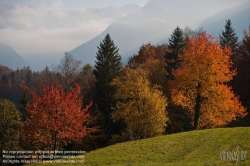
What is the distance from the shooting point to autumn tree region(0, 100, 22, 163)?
3334 centimetres

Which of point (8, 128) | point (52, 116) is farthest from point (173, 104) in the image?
point (8, 128)

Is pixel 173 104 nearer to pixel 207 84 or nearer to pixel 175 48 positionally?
pixel 175 48

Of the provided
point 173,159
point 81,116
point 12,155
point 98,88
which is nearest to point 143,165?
point 173,159

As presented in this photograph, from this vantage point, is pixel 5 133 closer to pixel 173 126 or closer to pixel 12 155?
pixel 12 155

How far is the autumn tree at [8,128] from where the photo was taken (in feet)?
109

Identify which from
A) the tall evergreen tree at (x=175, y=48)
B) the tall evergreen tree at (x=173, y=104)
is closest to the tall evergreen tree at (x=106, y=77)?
the tall evergreen tree at (x=173, y=104)

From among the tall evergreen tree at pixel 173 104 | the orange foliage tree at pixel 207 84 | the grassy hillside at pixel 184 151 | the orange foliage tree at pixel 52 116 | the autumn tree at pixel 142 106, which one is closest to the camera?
the grassy hillside at pixel 184 151

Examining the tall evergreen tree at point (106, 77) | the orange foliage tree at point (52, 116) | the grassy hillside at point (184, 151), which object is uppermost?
the tall evergreen tree at point (106, 77)

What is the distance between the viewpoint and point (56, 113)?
A: 25.6 metres

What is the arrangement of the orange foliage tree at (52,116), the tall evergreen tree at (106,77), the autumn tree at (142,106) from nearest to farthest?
1. the orange foliage tree at (52,116)
2. the autumn tree at (142,106)
3. the tall evergreen tree at (106,77)

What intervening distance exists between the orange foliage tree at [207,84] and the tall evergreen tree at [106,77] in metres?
19.4

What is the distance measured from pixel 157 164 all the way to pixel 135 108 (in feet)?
54.5

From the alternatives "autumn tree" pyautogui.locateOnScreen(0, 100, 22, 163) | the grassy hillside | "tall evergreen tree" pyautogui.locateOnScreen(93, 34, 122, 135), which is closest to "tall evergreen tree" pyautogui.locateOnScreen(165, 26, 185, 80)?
"tall evergreen tree" pyautogui.locateOnScreen(93, 34, 122, 135)

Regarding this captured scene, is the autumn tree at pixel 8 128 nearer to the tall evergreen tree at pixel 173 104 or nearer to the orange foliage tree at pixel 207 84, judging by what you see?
the orange foliage tree at pixel 207 84
